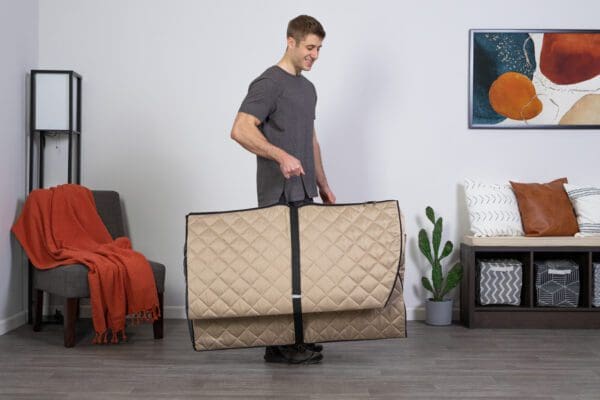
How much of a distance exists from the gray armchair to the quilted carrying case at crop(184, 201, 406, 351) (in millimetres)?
836

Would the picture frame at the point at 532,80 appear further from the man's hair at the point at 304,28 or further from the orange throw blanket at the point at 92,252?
the orange throw blanket at the point at 92,252

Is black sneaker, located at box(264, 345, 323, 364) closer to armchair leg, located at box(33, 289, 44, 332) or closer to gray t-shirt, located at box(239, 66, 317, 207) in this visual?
gray t-shirt, located at box(239, 66, 317, 207)

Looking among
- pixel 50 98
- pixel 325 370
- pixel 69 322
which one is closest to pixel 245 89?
pixel 50 98

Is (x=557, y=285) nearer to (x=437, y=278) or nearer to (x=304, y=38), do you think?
(x=437, y=278)

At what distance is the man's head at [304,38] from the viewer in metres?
2.90

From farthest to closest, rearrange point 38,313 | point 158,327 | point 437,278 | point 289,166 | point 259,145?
point 437,278 → point 38,313 → point 158,327 → point 259,145 → point 289,166

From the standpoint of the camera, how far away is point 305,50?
115 inches

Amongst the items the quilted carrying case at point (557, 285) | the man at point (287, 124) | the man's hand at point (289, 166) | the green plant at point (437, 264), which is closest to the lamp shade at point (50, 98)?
the man at point (287, 124)

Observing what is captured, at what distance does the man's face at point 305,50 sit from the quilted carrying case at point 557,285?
6.33ft

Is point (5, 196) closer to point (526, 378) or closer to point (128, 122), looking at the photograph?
point (128, 122)

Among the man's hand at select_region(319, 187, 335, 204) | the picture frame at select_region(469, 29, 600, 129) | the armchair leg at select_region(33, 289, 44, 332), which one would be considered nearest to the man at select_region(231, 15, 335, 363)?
the man's hand at select_region(319, 187, 335, 204)

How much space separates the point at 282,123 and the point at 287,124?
0.8 inches

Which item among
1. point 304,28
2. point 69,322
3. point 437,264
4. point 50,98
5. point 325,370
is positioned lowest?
point 325,370

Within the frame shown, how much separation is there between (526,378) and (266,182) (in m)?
1.29
